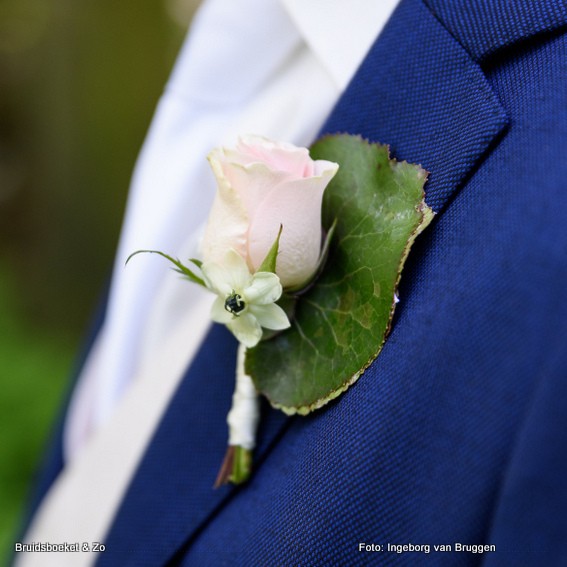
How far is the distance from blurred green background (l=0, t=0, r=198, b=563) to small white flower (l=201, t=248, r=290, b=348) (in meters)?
1.41

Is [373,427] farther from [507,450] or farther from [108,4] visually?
[108,4]

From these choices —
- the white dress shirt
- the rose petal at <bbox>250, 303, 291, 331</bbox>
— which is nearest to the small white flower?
the rose petal at <bbox>250, 303, 291, 331</bbox>

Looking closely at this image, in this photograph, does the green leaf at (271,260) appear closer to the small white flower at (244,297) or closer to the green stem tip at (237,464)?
the small white flower at (244,297)

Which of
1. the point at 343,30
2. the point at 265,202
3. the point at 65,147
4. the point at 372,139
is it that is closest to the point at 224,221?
the point at 265,202

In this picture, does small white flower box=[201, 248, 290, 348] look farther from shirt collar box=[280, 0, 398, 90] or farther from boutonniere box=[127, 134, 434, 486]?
shirt collar box=[280, 0, 398, 90]

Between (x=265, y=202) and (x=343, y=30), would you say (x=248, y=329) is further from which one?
(x=343, y=30)

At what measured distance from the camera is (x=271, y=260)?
15.5 inches

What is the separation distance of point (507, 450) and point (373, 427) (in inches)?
3.3

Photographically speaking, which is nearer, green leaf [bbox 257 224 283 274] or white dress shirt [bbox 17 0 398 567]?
green leaf [bbox 257 224 283 274]

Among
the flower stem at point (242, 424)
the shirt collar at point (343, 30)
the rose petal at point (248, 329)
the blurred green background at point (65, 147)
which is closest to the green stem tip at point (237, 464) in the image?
the flower stem at point (242, 424)

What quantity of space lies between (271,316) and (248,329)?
0.06ft

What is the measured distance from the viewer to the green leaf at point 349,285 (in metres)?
0.41

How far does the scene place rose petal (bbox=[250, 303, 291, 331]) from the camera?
421mm

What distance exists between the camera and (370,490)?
0.40 meters
